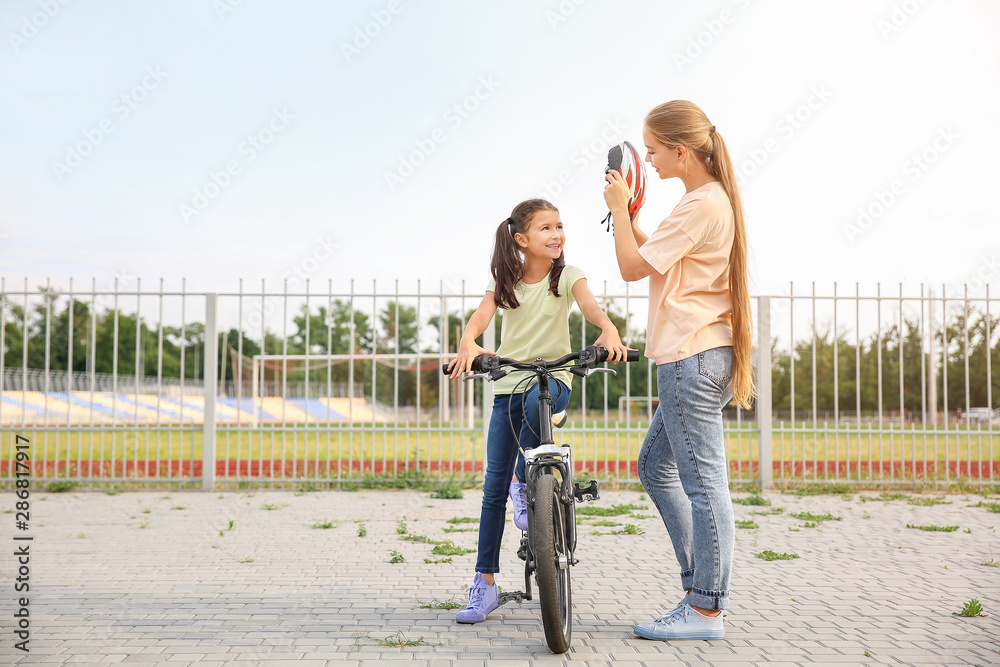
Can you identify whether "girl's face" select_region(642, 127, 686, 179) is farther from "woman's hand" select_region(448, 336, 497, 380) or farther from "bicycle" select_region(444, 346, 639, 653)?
"woman's hand" select_region(448, 336, 497, 380)

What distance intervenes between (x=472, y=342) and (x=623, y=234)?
74 centimetres

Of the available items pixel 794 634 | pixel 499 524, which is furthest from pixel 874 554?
pixel 499 524

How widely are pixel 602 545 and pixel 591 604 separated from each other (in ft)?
5.52

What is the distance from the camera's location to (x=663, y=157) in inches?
124

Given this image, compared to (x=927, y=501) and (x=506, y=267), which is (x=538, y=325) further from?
(x=927, y=501)

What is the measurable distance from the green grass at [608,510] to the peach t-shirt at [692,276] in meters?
3.91

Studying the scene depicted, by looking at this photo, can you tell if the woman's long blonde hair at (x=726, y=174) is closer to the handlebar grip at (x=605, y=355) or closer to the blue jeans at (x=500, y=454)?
the handlebar grip at (x=605, y=355)

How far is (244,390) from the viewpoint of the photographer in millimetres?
40500

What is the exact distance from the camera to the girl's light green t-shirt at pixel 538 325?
3.42 metres

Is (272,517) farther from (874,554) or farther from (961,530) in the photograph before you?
(961,530)

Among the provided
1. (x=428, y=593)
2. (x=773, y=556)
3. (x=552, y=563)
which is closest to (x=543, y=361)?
(x=552, y=563)

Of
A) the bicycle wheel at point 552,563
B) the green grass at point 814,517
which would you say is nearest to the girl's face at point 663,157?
the bicycle wheel at point 552,563

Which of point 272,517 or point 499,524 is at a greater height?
point 499,524

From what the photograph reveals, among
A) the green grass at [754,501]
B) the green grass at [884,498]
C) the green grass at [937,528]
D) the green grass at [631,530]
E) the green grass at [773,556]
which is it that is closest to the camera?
the green grass at [773,556]
